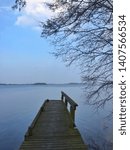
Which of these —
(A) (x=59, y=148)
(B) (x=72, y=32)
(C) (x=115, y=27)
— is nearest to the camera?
(C) (x=115, y=27)

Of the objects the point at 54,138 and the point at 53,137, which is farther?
the point at 53,137

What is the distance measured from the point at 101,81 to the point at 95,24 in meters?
1.59

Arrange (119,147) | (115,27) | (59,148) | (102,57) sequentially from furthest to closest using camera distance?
1. (59,148)
2. (102,57)
3. (115,27)
4. (119,147)

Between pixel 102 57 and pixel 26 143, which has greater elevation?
pixel 102 57

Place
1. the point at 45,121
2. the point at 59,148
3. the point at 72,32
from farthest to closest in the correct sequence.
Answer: the point at 45,121 → the point at 59,148 → the point at 72,32

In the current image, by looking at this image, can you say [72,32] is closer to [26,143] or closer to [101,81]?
[101,81]

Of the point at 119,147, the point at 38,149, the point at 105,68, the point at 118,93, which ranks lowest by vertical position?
the point at 38,149

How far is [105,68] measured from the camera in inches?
310

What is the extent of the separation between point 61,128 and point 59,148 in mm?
2891

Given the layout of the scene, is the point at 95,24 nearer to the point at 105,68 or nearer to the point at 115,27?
the point at 105,68

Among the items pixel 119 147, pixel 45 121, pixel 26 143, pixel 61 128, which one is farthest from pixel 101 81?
pixel 45 121

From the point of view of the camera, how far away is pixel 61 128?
1112cm

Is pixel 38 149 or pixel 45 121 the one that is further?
pixel 45 121

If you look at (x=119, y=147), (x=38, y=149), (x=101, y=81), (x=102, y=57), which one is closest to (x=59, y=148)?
(x=38, y=149)
